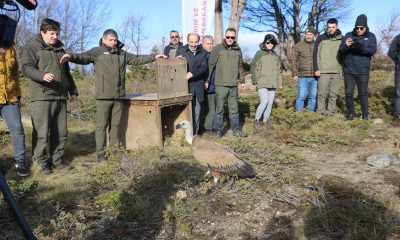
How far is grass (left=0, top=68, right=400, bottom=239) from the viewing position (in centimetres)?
379

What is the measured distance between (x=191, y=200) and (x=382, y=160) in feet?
9.97

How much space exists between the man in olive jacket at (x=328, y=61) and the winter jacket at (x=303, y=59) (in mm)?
149

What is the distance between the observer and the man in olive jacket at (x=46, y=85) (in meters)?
5.37

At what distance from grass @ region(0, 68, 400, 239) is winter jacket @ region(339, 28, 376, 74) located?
6.49 feet

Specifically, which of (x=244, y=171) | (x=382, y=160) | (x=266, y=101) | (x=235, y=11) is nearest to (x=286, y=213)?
(x=244, y=171)

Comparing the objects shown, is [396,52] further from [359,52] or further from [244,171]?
[244,171]

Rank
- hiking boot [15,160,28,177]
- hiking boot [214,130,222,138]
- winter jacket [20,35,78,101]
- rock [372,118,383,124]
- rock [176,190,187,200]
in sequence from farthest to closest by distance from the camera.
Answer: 1. rock [372,118,383,124]
2. hiking boot [214,130,222,138]
3. hiking boot [15,160,28,177]
4. winter jacket [20,35,78,101]
5. rock [176,190,187,200]

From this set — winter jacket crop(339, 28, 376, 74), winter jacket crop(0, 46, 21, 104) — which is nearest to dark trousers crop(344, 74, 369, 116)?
winter jacket crop(339, 28, 376, 74)

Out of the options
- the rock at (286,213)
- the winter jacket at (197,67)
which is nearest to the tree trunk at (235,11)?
the winter jacket at (197,67)

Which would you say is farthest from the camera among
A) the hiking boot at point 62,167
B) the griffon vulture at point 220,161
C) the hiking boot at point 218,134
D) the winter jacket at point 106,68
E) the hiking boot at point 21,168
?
the hiking boot at point 218,134

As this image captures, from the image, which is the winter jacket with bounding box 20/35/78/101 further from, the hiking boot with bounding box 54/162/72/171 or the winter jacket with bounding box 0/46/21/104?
the hiking boot with bounding box 54/162/72/171

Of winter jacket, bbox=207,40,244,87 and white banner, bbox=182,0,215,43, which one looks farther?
white banner, bbox=182,0,215,43

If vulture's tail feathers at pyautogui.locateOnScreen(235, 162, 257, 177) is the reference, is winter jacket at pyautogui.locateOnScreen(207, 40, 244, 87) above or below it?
above

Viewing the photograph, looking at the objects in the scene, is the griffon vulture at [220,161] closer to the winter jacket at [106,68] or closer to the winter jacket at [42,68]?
the winter jacket at [106,68]
